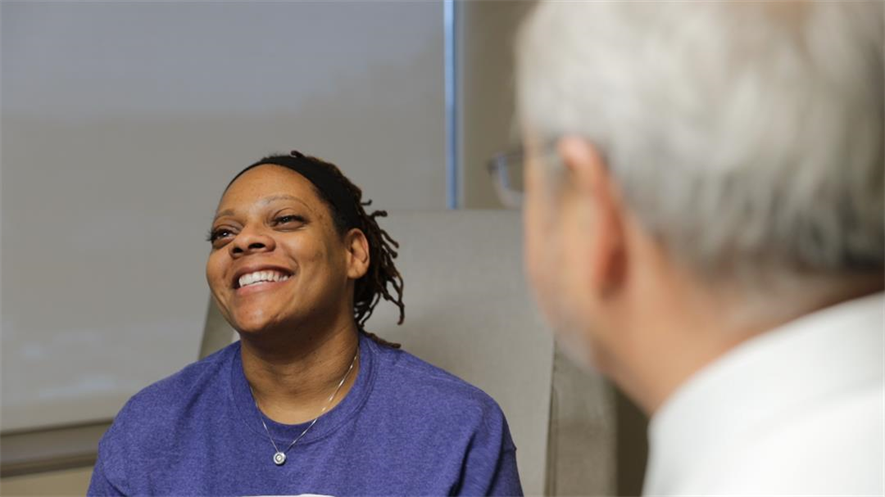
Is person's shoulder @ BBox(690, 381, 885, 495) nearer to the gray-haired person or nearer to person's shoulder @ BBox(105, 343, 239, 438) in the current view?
the gray-haired person

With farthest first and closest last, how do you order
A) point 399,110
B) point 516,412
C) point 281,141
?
point 399,110
point 281,141
point 516,412

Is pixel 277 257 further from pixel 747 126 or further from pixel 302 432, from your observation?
pixel 747 126

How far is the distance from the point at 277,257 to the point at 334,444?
27cm

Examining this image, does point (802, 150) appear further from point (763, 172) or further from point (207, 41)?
point (207, 41)

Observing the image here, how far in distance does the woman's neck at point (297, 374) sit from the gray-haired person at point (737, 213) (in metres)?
0.92

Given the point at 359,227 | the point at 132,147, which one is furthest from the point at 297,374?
the point at 132,147

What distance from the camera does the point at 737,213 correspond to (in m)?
0.53

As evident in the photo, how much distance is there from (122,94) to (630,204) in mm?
2202

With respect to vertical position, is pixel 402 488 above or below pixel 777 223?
below

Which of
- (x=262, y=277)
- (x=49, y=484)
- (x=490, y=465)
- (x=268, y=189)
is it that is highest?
(x=268, y=189)

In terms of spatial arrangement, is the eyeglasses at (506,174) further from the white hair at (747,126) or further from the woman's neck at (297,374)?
the woman's neck at (297,374)

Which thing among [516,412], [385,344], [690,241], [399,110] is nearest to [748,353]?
[690,241]

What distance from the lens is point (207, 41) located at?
267 cm

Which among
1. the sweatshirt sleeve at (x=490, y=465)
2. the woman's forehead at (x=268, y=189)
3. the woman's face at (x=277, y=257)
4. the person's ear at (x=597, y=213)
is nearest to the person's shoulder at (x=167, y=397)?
the woman's face at (x=277, y=257)
